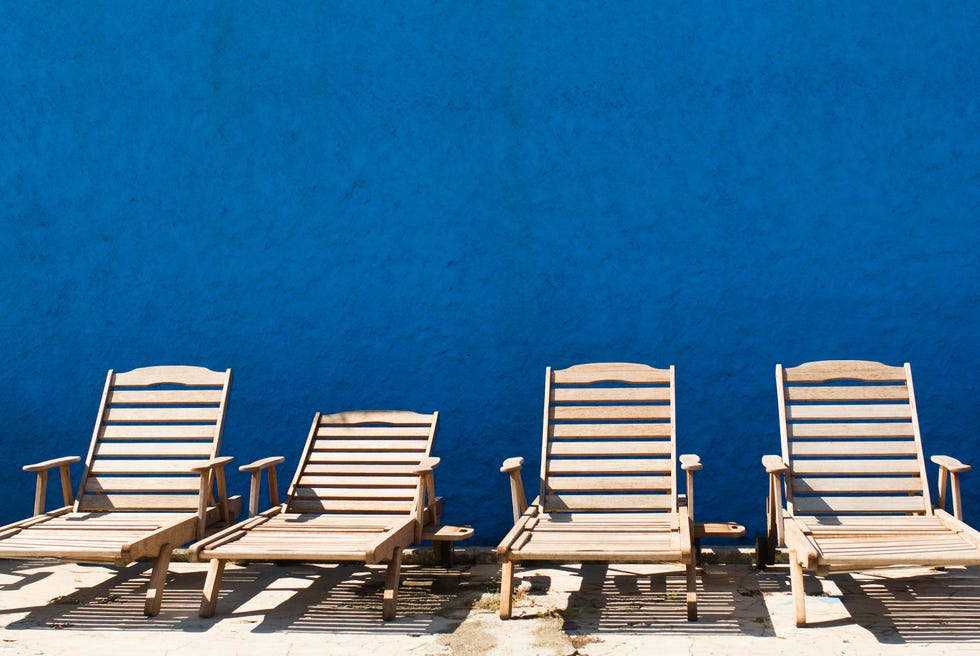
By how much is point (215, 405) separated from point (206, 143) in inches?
66.1

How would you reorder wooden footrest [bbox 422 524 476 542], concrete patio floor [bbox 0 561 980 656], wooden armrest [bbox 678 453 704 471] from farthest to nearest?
wooden footrest [bbox 422 524 476 542] → wooden armrest [bbox 678 453 704 471] → concrete patio floor [bbox 0 561 980 656]

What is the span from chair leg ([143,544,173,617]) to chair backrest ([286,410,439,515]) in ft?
2.57

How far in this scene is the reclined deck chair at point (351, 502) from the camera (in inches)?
167

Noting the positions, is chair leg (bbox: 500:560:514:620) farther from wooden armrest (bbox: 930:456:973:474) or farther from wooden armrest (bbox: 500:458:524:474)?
wooden armrest (bbox: 930:456:973:474)

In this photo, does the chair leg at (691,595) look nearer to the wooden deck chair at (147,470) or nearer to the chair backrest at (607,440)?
the chair backrest at (607,440)

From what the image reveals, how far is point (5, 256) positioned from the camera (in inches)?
236

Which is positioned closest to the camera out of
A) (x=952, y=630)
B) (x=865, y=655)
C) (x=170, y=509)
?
(x=865, y=655)

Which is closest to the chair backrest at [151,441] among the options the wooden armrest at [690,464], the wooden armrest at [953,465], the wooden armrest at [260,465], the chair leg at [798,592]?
the wooden armrest at [260,465]

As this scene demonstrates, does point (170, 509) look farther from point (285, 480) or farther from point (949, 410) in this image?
point (949, 410)

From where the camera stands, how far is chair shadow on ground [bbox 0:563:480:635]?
13.6 feet

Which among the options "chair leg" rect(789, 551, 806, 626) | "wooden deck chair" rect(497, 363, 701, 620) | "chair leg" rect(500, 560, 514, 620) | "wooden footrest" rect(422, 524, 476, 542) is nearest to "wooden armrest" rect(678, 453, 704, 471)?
"wooden deck chair" rect(497, 363, 701, 620)

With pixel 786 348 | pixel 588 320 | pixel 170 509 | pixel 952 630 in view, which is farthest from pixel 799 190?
pixel 170 509

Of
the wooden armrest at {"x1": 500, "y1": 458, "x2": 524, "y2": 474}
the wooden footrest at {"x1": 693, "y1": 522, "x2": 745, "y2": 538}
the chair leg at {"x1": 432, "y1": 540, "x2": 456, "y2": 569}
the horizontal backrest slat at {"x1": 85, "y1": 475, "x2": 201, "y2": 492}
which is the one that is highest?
the wooden armrest at {"x1": 500, "y1": 458, "x2": 524, "y2": 474}

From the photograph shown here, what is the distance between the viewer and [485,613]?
4.23 metres
